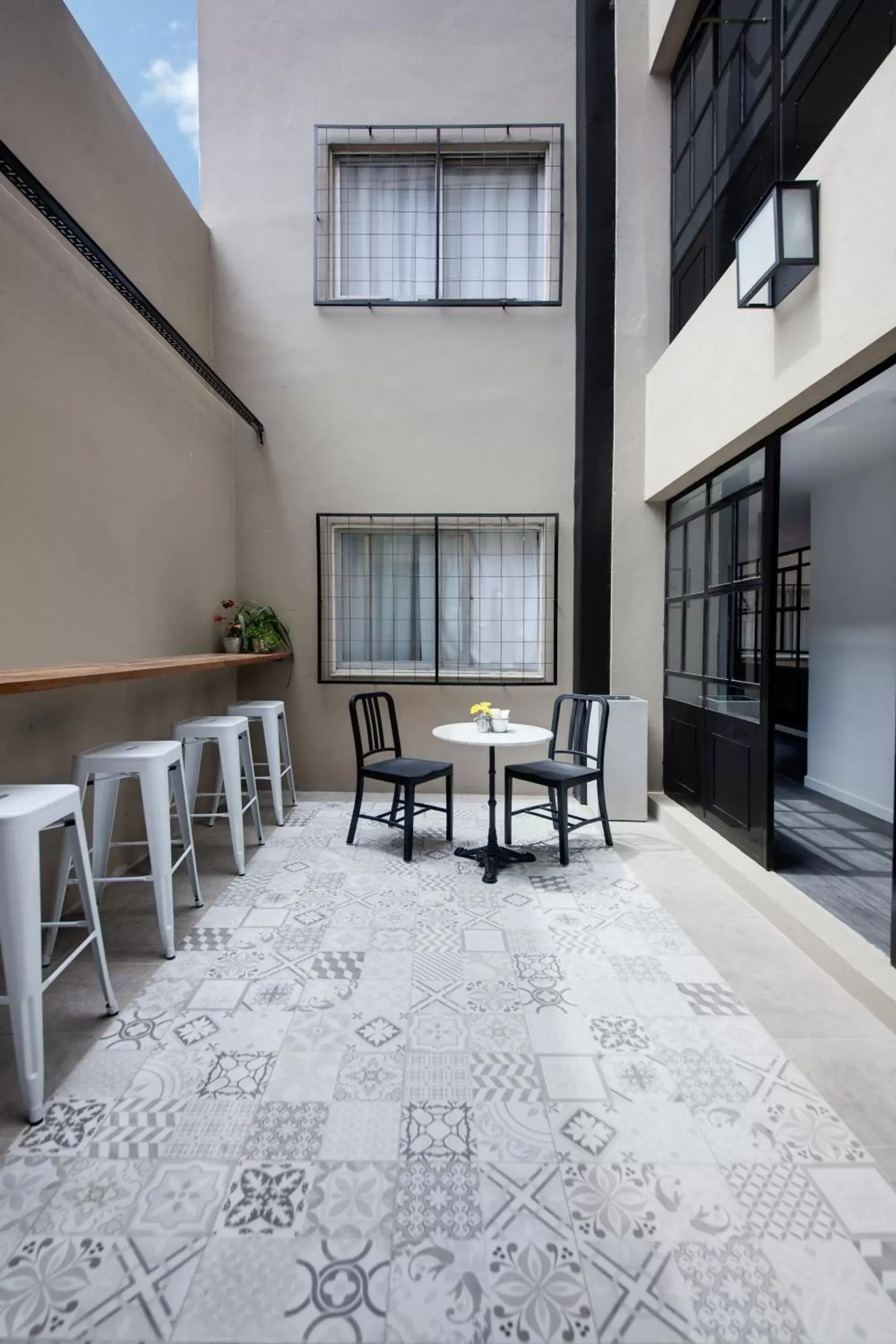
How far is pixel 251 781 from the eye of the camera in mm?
3510

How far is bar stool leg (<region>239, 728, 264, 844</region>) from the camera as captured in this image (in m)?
3.52

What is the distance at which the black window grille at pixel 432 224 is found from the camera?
14.9 ft

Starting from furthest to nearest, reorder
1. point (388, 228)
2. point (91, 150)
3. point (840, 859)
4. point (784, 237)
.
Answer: point (388, 228)
point (840, 859)
point (91, 150)
point (784, 237)

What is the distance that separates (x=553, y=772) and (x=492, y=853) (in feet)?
1.79

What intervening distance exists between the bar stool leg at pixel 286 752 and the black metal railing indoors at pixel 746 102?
3.70 meters

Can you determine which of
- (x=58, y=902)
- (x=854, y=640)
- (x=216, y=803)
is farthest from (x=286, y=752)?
(x=854, y=640)

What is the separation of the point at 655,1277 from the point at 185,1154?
41.8 inches

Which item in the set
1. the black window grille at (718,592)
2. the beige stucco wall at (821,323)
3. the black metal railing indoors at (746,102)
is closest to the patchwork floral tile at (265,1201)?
the black window grille at (718,592)

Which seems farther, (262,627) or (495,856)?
(262,627)

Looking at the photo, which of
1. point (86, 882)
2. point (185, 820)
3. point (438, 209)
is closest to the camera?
point (86, 882)

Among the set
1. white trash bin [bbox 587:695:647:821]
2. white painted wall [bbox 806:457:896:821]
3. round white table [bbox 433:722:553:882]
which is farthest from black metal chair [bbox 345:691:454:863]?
white painted wall [bbox 806:457:896:821]

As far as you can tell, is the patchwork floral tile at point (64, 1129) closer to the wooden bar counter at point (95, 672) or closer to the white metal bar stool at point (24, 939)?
the white metal bar stool at point (24, 939)

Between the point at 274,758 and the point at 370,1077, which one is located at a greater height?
the point at 274,758

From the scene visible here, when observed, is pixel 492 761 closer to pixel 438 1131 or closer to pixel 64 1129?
pixel 438 1131
